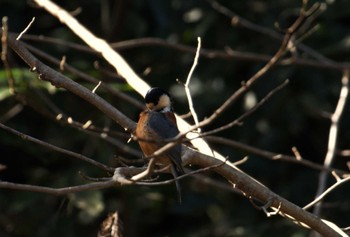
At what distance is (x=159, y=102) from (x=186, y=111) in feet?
7.77

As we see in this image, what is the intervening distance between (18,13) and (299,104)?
8.91ft

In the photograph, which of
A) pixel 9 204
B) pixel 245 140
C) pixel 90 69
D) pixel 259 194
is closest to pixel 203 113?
pixel 245 140

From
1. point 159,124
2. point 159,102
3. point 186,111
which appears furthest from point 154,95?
point 186,111

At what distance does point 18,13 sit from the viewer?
776 cm

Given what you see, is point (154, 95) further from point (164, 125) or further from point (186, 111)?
point (186, 111)

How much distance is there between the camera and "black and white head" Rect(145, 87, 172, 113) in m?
5.21

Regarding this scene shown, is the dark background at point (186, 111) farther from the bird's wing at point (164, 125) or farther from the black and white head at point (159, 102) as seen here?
the bird's wing at point (164, 125)

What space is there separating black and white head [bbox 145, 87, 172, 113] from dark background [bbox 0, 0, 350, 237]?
1.58 m

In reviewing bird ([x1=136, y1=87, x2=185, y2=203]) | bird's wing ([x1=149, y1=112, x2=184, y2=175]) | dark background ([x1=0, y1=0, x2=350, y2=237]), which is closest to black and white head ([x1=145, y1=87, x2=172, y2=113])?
bird ([x1=136, y1=87, x2=185, y2=203])

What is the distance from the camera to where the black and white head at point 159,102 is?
5.21 metres

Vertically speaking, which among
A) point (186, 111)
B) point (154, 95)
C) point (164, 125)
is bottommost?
point (164, 125)

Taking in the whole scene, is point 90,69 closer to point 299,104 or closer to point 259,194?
point 299,104

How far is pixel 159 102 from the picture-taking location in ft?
17.4

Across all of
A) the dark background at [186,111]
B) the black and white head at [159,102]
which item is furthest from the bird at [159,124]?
the dark background at [186,111]
